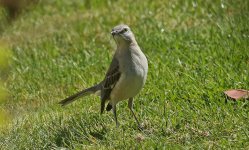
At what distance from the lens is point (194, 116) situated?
→ 7.29 meters

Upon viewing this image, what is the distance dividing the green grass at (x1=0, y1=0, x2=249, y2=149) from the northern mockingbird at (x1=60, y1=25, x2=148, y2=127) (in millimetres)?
349

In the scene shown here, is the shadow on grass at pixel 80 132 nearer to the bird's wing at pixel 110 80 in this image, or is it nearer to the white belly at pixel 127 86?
the bird's wing at pixel 110 80

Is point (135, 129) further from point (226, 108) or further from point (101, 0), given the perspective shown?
point (101, 0)

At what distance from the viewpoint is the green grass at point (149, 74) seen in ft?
23.2

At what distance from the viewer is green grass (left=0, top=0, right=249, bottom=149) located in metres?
7.08

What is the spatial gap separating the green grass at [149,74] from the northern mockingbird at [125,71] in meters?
0.35

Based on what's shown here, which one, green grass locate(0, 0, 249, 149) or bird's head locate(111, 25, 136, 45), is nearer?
green grass locate(0, 0, 249, 149)

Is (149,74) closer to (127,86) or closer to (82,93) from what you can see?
(82,93)

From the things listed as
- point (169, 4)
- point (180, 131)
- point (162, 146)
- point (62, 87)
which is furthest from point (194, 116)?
point (169, 4)

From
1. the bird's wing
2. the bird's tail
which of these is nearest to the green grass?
the bird's tail

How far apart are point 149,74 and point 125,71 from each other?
174 cm

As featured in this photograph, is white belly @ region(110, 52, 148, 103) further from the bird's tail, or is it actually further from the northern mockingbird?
the bird's tail

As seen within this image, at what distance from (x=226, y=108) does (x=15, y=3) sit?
3630mm

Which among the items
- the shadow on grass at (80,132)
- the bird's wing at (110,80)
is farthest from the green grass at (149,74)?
the bird's wing at (110,80)
